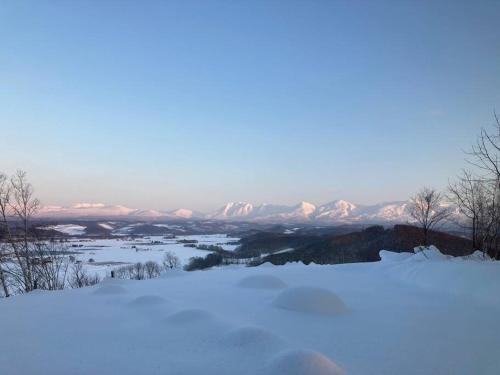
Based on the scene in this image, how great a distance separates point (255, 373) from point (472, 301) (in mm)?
6983

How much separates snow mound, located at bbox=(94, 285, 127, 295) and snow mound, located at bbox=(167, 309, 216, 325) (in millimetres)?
4129

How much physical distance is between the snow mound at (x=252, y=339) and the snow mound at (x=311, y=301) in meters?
2.41

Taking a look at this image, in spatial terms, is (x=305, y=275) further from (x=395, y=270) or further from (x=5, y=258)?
(x=5, y=258)

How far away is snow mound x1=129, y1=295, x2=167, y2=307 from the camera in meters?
9.20

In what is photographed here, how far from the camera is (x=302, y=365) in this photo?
16.4 ft

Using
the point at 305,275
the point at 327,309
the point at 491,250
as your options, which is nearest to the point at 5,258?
the point at 305,275

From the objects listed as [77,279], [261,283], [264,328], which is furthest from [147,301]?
[77,279]

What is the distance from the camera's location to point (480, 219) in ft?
61.5

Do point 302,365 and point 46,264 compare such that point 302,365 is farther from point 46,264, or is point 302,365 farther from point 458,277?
point 46,264

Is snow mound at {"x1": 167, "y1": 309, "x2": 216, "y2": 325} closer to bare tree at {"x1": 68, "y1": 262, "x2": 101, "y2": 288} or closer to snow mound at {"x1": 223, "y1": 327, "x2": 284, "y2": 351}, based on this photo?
snow mound at {"x1": 223, "y1": 327, "x2": 284, "y2": 351}

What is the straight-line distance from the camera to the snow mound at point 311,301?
8.49m

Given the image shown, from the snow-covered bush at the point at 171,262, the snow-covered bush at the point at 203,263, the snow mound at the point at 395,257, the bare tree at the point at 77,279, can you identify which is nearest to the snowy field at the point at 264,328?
the snow mound at the point at 395,257

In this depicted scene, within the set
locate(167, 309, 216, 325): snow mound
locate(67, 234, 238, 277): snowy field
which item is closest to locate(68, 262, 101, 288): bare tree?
locate(67, 234, 238, 277): snowy field

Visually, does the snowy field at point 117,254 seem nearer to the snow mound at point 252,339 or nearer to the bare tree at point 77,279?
the bare tree at point 77,279
